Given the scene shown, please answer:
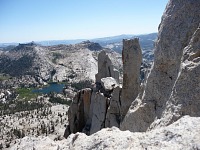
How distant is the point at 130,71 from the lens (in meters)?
35.8

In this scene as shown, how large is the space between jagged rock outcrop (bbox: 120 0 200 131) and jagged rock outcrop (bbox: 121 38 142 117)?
1549 cm

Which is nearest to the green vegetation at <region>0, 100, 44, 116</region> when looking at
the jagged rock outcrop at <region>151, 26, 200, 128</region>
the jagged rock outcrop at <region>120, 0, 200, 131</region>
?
the jagged rock outcrop at <region>120, 0, 200, 131</region>

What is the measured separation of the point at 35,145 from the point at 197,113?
973 centimetres

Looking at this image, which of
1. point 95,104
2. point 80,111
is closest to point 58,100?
point 80,111

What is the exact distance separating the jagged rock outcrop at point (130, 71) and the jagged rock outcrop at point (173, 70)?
1549 cm

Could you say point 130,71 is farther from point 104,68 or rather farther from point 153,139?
point 153,139

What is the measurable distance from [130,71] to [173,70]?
1873cm

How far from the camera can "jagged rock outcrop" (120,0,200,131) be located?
531 inches

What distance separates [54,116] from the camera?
4921 inches

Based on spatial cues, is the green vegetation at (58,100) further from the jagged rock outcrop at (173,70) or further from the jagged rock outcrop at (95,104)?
the jagged rock outcrop at (173,70)

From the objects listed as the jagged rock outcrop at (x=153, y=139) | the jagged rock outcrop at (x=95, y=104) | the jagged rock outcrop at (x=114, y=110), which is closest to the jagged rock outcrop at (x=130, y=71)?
the jagged rock outcrop at (x=114, y=110)

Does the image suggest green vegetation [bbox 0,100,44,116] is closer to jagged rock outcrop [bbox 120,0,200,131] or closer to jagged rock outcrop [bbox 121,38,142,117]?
jagged rock outcrop [bbox 121,38,142,117]

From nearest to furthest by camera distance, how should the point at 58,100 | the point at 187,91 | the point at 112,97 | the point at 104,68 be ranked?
the point at 187,91, the point at 112,97, the point at 104,68, the point at 58,100

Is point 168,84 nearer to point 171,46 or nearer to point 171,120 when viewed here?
point 171,46
